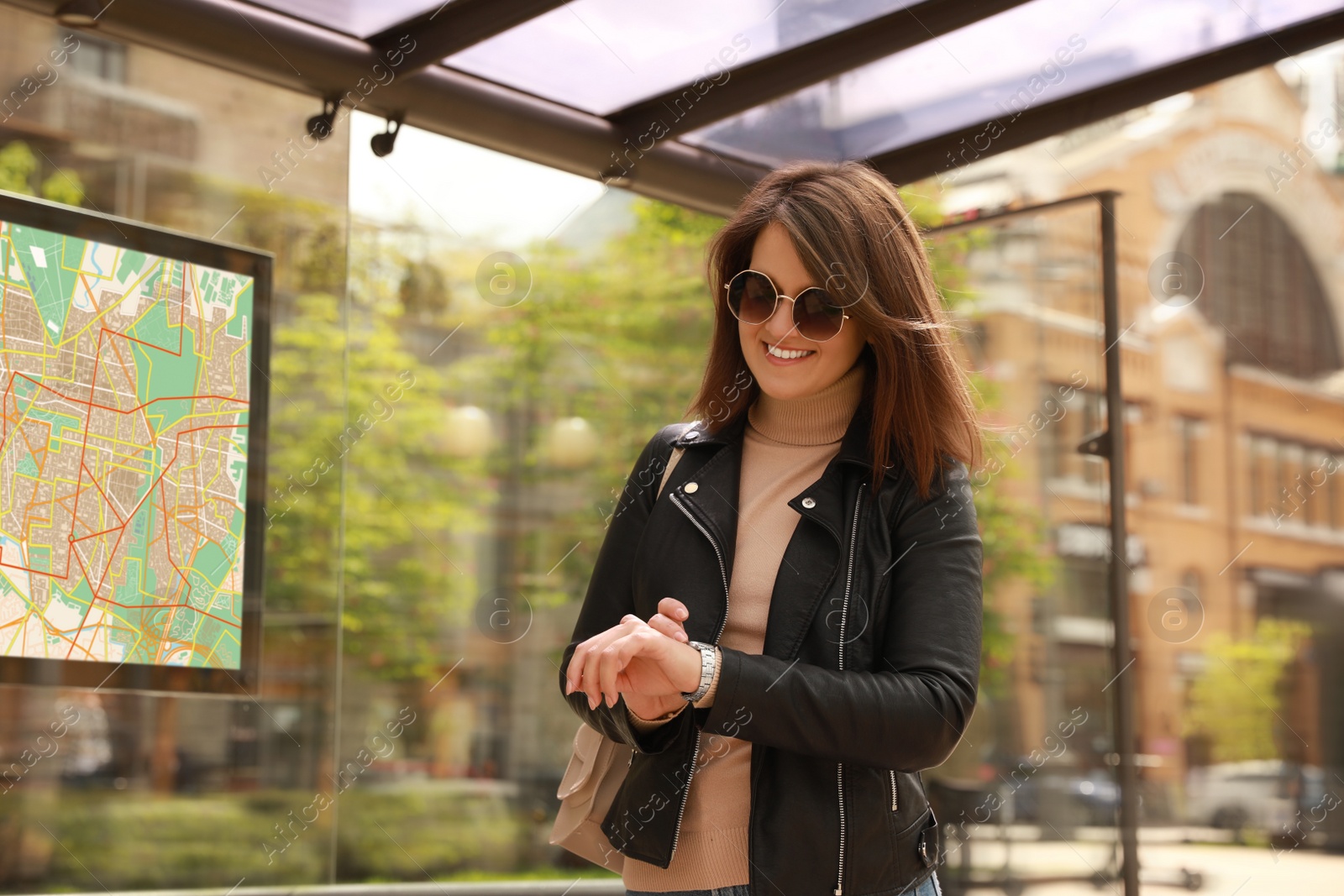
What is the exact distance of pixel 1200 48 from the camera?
3588mm

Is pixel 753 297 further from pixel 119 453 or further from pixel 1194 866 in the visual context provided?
pixel 1194 866

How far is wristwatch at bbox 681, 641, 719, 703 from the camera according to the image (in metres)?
1.41

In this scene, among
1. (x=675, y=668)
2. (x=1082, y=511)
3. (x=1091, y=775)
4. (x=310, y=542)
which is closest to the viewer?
(x=675, y=668)

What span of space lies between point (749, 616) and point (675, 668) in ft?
0.90

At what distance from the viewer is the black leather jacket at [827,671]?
142cm

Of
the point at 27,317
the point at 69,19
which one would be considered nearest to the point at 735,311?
the point at 27,317

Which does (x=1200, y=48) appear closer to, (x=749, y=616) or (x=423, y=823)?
(x=749, y=616)

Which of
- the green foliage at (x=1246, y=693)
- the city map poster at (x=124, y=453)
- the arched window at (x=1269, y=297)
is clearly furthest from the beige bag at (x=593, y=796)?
the arched window at (x=1269, y=297)

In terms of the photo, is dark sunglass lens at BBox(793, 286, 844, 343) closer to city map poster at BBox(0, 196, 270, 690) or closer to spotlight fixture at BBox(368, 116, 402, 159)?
city map poster at BBox(0, 196, 270, 690)

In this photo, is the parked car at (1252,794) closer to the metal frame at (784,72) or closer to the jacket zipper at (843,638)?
the metal frame at (784,72)

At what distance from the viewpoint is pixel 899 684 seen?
1448 millimetres

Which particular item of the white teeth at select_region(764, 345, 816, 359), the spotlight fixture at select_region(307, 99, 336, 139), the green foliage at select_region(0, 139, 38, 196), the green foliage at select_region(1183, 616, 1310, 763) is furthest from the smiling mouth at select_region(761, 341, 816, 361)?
the green foliage at select_region(1183, 616, 1310, 763)

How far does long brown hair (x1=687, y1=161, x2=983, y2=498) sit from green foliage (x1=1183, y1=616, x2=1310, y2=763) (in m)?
15.5

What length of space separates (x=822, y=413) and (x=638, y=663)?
0.54m
